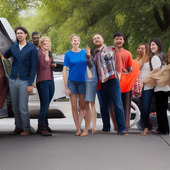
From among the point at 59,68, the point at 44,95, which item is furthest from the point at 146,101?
the point at 59,68

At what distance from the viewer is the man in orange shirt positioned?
366 inches

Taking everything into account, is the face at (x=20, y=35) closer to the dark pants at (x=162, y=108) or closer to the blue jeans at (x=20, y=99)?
the blue jeans at (x=20, y=99)

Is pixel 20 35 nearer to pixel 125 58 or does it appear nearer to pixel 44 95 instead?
pixel 44 95

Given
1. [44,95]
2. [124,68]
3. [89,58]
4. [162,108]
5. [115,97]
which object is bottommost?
[162,108]

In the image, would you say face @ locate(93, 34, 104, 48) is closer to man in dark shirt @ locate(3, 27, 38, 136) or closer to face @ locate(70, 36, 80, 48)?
face @ locate(70, 36, 80, 48)

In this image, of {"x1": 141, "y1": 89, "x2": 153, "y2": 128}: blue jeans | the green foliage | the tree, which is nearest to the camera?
{"x1": 141, "y1": 89, "x2": 153, "y2": 128}: blue jeans

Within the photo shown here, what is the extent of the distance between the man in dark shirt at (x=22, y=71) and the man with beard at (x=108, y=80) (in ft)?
3.48

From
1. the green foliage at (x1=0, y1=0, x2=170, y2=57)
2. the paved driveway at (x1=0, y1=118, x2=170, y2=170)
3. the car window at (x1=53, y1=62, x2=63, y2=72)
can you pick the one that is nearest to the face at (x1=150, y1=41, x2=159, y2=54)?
the paved driveway at (x1=0, y1=118, x2=170, y2=170)

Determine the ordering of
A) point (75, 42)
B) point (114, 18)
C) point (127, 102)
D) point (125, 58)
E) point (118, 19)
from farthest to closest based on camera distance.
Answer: point (118, 19) → point (114, 18) → point (127, 102) → point (125, 58) → point (75, 42)

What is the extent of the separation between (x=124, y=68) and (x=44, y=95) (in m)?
1.46

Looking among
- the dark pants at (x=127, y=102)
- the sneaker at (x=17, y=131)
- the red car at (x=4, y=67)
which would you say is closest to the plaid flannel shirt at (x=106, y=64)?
the dark pants at (x=127, y=102)

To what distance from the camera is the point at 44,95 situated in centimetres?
904

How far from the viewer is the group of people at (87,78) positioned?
8930 mm

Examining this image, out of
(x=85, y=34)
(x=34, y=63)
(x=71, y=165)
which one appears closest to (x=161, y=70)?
(x=34, y=63)
